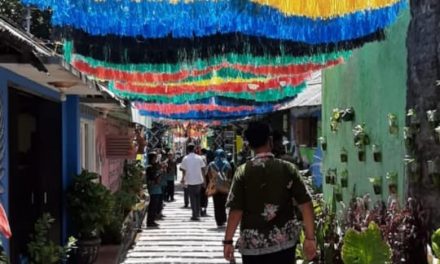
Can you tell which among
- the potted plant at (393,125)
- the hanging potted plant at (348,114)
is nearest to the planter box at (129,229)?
the hanging potted plant at (348,114)

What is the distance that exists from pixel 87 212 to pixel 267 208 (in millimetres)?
4394

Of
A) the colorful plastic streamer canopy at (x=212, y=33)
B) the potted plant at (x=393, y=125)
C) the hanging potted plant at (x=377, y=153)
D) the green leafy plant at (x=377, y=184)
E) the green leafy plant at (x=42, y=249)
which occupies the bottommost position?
the green leafy plant at (x=42, y=249)

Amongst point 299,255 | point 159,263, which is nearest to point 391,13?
point 299,255

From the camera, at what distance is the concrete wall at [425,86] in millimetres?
5523

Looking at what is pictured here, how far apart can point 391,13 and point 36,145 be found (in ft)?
16.6

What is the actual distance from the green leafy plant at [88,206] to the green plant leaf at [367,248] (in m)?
4.34

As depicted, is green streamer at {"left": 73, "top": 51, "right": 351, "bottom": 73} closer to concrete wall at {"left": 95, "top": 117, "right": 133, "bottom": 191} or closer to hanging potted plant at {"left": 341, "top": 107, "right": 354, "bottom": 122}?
hanging potted plant at {"left": 341, "top": 107, "right": 354, "bottom": 122}

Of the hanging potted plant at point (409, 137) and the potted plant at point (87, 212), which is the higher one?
the hanging potted plant at point (409, 137)

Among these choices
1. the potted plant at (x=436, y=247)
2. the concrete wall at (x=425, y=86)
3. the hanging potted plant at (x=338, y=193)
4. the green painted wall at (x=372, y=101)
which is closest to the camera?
the potted plant at (x=436, y=247)

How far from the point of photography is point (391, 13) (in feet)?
19.6

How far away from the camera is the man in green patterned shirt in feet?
17.5

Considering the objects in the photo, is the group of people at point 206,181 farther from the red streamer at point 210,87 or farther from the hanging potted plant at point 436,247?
the hanging potted plant at point 436,247

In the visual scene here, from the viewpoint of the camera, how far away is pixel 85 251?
9023mm

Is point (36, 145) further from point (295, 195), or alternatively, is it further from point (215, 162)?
point (215, 162)
